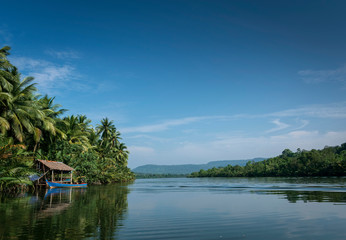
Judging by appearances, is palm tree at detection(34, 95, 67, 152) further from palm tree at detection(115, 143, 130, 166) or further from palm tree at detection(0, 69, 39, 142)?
palm tree at detection(115, 143, 130, 166)

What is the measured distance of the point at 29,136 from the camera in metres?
29.3

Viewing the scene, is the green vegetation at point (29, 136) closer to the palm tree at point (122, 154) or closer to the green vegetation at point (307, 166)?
the palm tree at point (122, 154)

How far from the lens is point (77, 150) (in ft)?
134

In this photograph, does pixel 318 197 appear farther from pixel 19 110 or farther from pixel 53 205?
pixel 19 110

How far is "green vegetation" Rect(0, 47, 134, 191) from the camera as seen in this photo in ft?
67.3

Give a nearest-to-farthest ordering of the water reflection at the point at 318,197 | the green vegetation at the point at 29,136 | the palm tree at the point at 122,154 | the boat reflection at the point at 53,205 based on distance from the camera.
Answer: the boat reflection at the point at 53,205, the water reflection at the point at 318,197, the green vegetation at the point at 29,136, the palm tree at the point at 122,154

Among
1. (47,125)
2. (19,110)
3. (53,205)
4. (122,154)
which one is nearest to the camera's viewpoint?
(53,205)

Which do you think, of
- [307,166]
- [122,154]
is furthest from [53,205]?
[307,166]

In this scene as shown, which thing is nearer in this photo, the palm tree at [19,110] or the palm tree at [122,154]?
the palm tree at [19,110]

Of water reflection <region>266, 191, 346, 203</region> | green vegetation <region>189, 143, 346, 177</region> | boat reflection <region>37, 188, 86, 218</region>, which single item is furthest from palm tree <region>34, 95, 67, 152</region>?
green vegetation <region>189, 143, 346, 177</region>

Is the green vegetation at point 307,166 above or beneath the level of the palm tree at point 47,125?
beneath

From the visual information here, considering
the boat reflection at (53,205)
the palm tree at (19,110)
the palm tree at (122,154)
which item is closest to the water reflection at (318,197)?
the boat reflection at (53,205)

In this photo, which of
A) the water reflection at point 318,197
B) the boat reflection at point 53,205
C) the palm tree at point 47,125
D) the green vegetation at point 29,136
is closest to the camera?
the boat reflection at point 53,205

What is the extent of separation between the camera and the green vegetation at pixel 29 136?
807 inches
